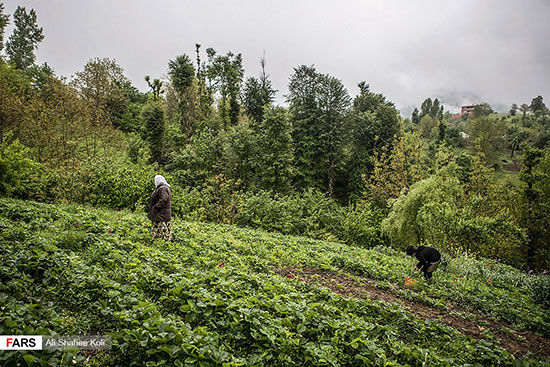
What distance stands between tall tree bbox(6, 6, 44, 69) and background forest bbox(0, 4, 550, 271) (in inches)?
301

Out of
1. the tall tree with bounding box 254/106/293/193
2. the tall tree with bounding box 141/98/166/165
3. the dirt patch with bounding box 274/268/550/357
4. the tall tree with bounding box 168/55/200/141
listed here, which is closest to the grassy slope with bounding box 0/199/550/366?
the dirt patch with bounding box 274/268/550/357

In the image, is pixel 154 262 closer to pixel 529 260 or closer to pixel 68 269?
pixel 68 269

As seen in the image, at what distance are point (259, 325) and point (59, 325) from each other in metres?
2.48

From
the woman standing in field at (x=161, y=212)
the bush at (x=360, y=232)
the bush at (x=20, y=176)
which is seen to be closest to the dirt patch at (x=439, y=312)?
the woman standing in field at (x=161, y=212)

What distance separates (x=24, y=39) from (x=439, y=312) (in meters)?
68.7

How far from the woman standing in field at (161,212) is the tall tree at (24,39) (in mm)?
57142

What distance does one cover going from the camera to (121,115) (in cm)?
3425

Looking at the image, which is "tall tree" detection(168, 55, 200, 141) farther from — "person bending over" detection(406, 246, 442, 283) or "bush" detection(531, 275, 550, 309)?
"bush" detection(531, 275, 550, 309)

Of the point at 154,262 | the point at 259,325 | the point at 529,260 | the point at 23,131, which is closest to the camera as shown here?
the point at 259,325

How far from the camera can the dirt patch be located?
5.10 meters

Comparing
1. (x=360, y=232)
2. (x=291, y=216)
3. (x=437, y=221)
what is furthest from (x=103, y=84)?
(x=437, y=221)

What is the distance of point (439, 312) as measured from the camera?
6137 millimetres

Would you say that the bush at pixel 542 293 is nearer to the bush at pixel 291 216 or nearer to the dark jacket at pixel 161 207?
the bush at pixel 291 216

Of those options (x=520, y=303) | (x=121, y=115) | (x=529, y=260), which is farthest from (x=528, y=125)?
(x=121, y=115)
